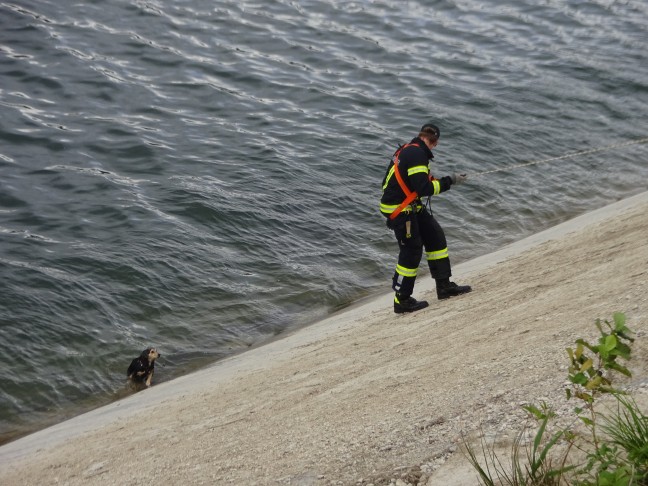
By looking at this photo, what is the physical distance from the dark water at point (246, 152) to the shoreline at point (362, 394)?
→ 5.76ft

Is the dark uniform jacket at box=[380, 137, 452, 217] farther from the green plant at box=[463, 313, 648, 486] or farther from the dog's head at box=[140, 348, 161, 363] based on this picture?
the green plant at box=[463, 313, 648, 486]

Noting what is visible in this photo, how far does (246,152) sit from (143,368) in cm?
691

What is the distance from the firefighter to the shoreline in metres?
0.27

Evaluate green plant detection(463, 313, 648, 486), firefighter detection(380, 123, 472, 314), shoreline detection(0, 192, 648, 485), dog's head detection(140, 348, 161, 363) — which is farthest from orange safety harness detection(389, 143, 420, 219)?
green plant detection(463, 313, 648, 486)

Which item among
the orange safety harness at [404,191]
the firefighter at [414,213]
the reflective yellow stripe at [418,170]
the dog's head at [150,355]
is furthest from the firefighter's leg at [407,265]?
the dog's head at [150,355]

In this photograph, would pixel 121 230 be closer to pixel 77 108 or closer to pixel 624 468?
pixel 77 108

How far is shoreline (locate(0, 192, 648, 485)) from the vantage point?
590 centimetres

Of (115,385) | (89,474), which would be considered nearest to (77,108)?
(115,385)

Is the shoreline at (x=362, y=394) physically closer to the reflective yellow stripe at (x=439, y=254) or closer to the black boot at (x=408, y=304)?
the black boot at (x=408, y=304)

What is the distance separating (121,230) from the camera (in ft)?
44.1

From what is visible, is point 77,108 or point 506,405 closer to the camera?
point 506,405

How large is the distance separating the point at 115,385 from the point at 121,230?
3.58 metres

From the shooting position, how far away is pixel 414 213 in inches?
380

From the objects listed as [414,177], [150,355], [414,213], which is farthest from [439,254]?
[150,355]
